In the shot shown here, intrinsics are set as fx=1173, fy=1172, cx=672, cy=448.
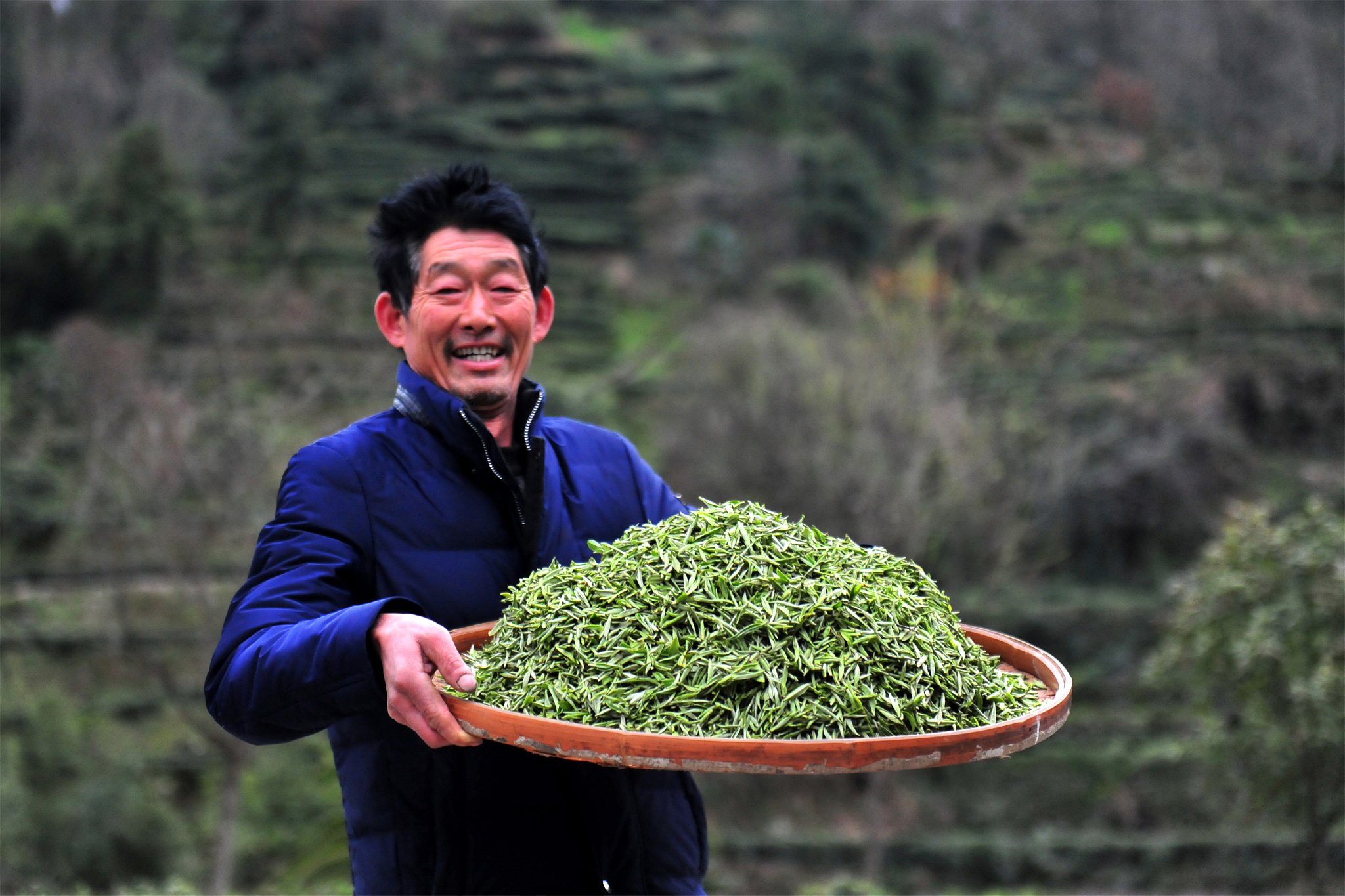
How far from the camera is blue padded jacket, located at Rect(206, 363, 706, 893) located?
7.16 ft

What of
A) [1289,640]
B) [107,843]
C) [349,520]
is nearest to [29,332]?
[107,843]

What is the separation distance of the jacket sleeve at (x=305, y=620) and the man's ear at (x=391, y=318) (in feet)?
1.28

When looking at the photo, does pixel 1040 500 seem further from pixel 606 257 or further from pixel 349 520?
pixel 606 257

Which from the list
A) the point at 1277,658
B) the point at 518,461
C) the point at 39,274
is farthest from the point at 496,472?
the point at 39,274

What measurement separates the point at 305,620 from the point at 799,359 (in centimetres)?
1745

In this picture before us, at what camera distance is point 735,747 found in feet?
5.54

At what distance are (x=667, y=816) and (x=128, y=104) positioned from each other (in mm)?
40222

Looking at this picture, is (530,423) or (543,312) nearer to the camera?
(530,423)

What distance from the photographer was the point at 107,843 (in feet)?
35.9

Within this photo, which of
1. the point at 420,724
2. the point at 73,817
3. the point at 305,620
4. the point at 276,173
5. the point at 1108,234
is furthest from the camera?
the point at 1108,234

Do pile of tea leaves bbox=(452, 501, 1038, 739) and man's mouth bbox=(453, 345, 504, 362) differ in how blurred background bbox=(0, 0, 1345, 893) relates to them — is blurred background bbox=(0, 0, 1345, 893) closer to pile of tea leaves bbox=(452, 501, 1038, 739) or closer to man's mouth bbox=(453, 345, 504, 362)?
pile of tea leaves bbox=(452, 501, 1038, 739)

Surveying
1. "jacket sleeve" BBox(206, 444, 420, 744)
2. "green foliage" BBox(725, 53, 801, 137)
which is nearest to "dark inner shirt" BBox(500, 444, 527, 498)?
"jacket sleeve" BBox(206, 444, 420, 744)

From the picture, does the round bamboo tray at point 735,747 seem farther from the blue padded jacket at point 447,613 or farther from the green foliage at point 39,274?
the green foliage at point 39,274

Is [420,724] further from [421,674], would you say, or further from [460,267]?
[460,267]
